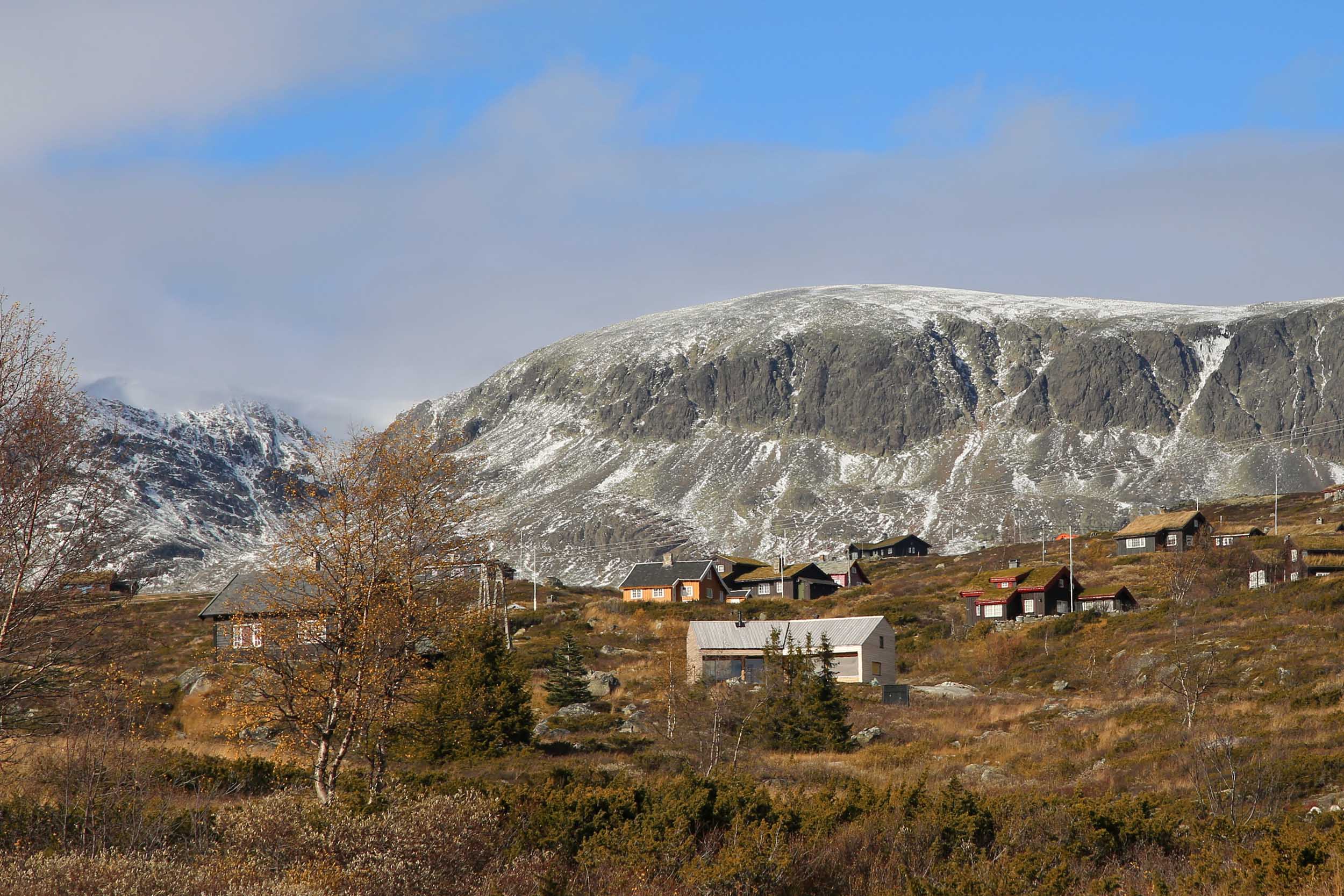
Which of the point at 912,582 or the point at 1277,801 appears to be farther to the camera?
the point at 912,582

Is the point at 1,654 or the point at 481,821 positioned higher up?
the point at 1,654

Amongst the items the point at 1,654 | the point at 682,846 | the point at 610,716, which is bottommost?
the point at 610,716

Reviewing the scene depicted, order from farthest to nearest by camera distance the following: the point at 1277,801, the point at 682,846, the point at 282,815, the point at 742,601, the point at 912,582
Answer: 1. the point at 912,582
2. the point at 742,601
3. the point at 1277,801
4. the point at 682,846
5. the point at 282,815

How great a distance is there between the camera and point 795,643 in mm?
63469

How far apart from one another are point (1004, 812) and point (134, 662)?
1740 inches

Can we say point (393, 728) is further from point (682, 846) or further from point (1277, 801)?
point (1277, 801)

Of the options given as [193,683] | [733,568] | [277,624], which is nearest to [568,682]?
[193,683]

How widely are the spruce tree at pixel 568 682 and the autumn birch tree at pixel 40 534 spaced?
3261 cm

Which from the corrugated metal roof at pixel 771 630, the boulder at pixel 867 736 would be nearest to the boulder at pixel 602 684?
the corrugated metal roof at pixel 771 630

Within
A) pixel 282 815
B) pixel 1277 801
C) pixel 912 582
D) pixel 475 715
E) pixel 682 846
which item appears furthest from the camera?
pixel 912 582

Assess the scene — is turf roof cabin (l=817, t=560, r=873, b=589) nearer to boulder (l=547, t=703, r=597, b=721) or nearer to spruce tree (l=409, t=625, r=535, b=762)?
boulder (l=547, t=703, r=597, b=721)


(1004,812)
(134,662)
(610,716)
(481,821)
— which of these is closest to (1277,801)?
(1004,812)

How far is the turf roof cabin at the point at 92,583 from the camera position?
20.5 meters

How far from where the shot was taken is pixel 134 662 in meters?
51.5
